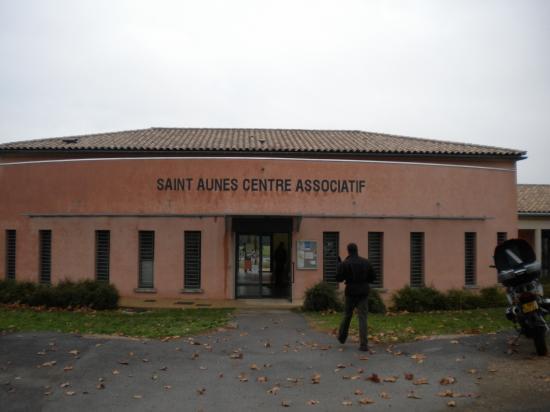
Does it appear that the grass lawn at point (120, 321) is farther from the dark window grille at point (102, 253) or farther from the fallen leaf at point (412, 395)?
the fallen leaf at point (412, 395)

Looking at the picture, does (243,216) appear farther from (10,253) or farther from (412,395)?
(412,395)

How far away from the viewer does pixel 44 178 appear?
18.7 metres

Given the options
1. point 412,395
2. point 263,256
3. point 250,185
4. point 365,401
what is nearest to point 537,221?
point 263,256

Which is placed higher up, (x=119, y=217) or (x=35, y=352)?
(x=119, y=217)

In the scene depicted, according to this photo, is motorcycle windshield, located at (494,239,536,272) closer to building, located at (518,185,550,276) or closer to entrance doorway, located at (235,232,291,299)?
entrance doorway, located at (235,232,291,299)

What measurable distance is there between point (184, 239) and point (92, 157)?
4.56 meters

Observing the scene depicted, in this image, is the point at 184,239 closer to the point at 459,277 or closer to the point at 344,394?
the point at 459,277

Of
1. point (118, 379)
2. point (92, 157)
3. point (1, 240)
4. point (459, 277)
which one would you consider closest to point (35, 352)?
point (118, 379)

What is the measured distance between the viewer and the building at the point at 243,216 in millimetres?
17750

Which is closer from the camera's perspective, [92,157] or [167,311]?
[167,311]

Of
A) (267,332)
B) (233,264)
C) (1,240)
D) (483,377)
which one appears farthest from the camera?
(1,240)

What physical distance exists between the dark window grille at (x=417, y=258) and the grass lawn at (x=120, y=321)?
23.3ft

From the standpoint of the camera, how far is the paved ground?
Result: 625cm

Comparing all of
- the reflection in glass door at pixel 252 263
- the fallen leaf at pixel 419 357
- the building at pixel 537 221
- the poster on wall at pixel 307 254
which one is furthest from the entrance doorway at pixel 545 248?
the fallen leaf at pixel 419 357
